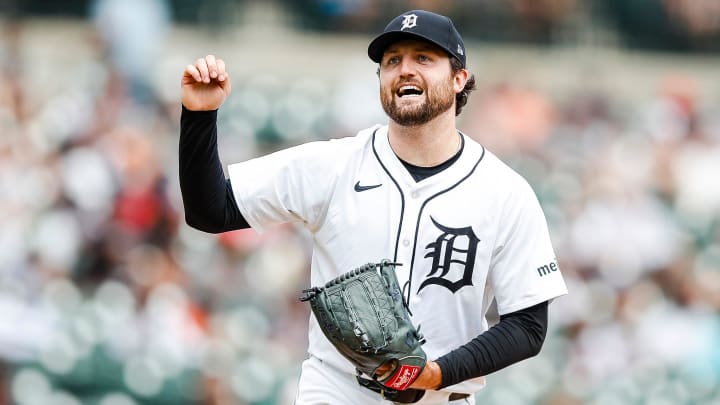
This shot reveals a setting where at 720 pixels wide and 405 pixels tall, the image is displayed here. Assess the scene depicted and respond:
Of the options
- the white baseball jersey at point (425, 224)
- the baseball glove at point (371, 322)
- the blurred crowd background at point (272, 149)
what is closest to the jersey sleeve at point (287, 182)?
the white baseball jersey at point (425, 224)

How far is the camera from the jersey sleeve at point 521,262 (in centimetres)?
370

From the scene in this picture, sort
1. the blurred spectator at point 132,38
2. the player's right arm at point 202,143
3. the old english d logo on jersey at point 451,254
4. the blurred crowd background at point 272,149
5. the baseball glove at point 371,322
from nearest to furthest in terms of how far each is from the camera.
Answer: the baseball glove at point 371,322
the player's right arm at point 202,143
the old english d logo on jersey at point 451,254
the blurred crowd background at point 272,149
the blurred spectator at point 132,38

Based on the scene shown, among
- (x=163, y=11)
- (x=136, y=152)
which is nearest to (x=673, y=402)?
(x=136, y=152)

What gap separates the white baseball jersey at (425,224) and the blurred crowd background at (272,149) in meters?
3.00

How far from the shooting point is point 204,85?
11.8 feet

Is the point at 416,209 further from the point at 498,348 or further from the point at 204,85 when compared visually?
the point at 204,85

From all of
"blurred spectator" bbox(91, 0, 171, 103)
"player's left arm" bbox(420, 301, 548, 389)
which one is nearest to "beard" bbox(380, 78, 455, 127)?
"player's left arm" bbox(420, 301, 548, 389)

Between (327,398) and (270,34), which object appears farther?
(270,34)

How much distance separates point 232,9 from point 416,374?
8.14 m

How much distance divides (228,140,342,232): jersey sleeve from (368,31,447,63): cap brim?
293 mm

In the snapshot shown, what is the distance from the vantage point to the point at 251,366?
6.91 meters

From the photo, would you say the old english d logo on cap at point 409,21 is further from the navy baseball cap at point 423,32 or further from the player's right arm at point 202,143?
the player's right arm at point 202,143

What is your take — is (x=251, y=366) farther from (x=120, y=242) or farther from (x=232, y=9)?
(x=232, y=9)

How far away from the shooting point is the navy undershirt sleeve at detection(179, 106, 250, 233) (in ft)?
11.9
